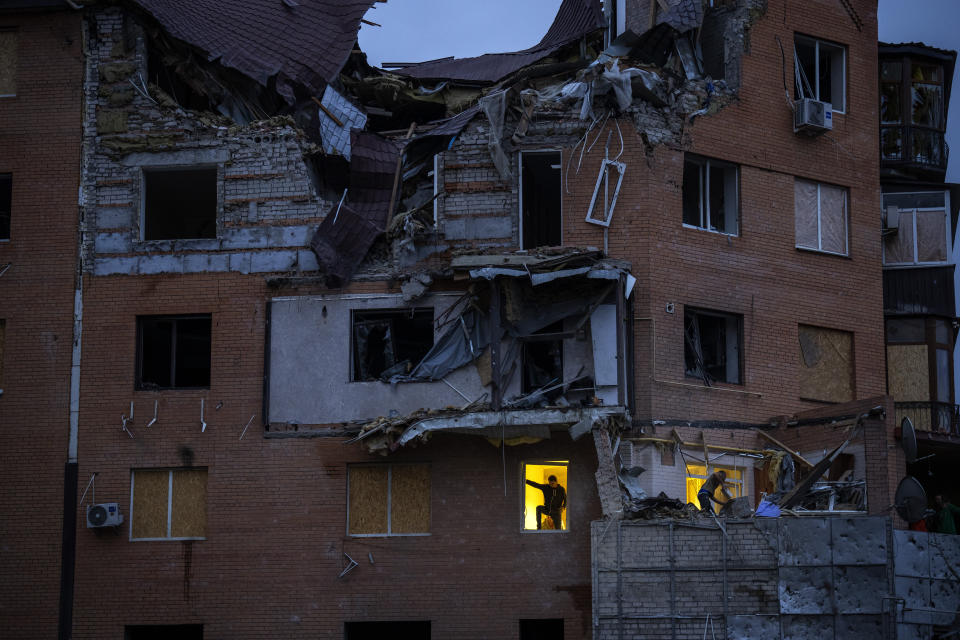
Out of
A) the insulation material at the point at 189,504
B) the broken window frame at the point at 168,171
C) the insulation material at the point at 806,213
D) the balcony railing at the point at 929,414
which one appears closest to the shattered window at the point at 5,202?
the broken window frame at the point at 168,171

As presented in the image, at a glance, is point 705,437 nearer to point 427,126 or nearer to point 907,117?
point 427,126

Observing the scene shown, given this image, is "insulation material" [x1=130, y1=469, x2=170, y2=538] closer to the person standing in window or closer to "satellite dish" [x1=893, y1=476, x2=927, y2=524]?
the person standing in window

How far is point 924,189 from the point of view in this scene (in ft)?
99.4

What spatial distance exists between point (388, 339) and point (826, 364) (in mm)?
8622

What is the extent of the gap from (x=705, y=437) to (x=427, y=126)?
26.8 ft

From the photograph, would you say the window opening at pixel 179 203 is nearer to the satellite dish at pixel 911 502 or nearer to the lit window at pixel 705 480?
the lit window at pixel 705 480

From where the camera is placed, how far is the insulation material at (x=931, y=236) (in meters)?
29.9

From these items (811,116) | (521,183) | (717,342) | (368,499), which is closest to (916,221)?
(811,116)

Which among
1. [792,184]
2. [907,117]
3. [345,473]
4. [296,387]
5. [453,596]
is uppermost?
[907,117]

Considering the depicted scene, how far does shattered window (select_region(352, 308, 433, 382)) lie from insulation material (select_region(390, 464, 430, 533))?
6.25 ft

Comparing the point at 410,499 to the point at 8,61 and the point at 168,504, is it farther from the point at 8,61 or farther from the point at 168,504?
the point at 8,61

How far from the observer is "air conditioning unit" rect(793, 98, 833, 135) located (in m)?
27.0

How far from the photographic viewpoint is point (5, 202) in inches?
1107

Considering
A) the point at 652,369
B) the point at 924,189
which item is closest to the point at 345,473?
the point at 652,369
